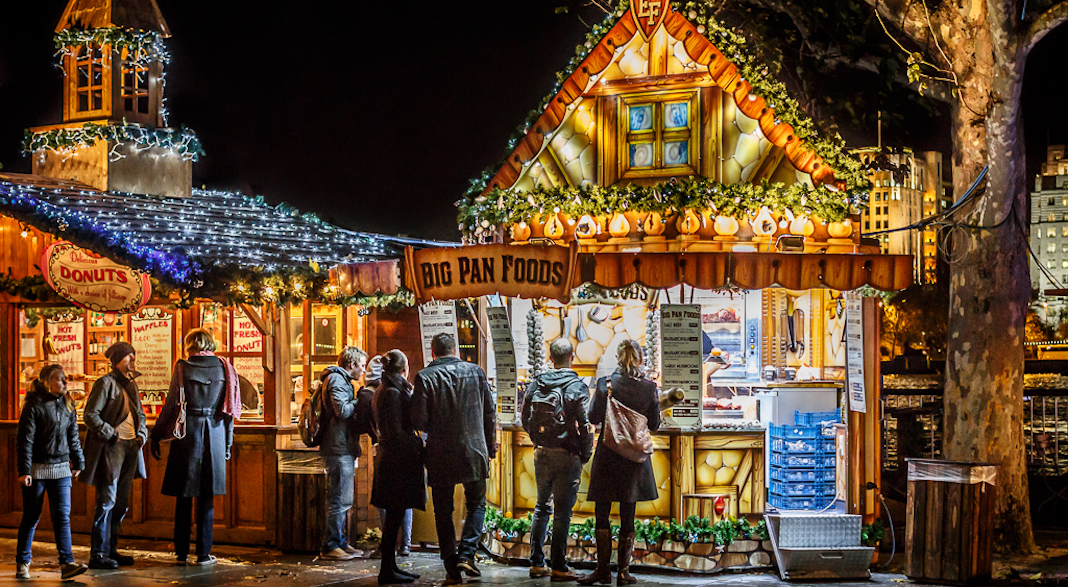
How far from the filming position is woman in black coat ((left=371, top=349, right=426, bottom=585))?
9734 millimetres

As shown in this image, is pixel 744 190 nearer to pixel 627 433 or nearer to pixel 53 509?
pixel 627 433

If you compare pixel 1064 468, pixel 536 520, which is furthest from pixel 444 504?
pixel 1064 468

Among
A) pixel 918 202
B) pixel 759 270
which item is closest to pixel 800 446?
pixel 759 270

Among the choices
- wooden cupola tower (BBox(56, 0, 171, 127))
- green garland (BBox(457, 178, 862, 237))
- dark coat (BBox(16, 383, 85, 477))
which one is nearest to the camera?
dark coat (BBox(16, 383, 85, 477))

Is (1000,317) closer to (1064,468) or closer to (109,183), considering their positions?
(1064,468)

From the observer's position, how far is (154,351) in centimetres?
1366

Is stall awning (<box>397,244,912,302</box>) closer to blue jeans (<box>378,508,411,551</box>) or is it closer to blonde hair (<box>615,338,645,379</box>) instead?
blonde hair (<box>615,338,645,379</box>)

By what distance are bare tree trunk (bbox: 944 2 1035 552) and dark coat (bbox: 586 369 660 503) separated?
11.6 feet

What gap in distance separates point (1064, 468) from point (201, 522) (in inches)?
394

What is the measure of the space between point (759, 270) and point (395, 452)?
3502mm

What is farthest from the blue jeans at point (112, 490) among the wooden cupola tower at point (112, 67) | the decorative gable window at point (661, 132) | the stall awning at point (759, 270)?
the wooden cupola tower at point (112, 67)

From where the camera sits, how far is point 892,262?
10375 millimetres

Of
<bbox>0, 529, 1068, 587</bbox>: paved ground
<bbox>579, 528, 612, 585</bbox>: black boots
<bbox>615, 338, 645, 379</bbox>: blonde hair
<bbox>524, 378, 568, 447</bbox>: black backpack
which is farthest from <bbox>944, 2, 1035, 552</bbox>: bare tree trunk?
<bbox>524, 378, 568, 447</bbox>: black backpack

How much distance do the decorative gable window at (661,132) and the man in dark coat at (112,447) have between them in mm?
5352
